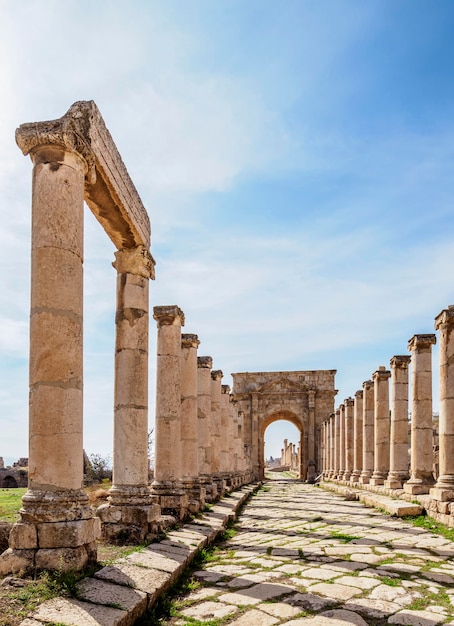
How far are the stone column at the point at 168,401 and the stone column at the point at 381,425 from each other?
10798 mm

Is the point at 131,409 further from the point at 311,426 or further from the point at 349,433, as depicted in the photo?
the point at 311,426

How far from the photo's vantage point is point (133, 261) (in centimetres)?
912

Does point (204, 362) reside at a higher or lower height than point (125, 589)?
higher

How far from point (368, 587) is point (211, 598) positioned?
159 centimetres

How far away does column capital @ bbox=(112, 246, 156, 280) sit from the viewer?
29.9 ft

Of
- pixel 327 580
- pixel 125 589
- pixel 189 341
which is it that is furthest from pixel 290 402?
pixel 125 589

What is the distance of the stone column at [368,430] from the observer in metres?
22.2

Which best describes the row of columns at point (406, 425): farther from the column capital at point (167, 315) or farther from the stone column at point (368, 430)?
the column capital at point (167, 315)

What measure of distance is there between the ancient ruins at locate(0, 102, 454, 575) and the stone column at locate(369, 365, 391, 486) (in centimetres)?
243

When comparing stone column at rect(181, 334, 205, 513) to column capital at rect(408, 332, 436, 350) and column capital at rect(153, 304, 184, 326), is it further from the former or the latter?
column capital at rect(408, 332, 436, 350)

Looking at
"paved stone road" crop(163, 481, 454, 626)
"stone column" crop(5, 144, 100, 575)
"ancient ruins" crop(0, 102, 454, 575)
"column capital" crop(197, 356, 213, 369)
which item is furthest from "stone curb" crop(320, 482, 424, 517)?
"stone column" crop(5, 144, 100, 575)

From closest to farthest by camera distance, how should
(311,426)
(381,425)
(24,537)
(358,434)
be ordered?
(24,537) < (381,425) < (358,434) < (311,426)

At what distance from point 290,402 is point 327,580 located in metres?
34.5

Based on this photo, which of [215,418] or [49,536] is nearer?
[49,536]
